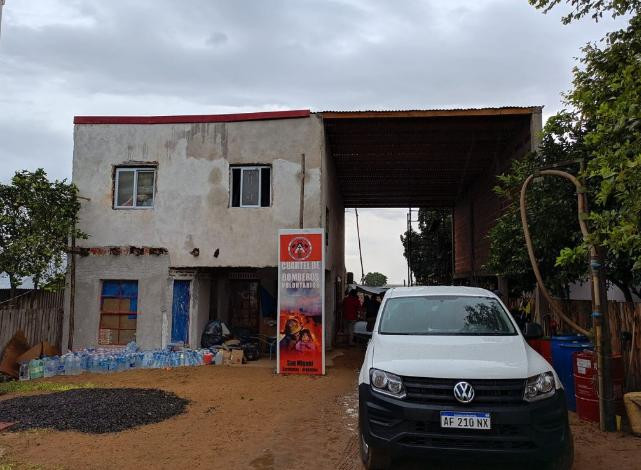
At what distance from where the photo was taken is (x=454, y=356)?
4398 millimetres

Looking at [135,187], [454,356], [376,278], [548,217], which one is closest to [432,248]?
[135,187]

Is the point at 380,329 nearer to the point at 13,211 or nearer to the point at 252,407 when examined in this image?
the point at 252,407

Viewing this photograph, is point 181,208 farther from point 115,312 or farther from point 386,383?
point 386,383

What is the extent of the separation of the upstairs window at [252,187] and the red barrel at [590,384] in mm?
8076

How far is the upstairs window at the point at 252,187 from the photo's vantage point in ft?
40.8

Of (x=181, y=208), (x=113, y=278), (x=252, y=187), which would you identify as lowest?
(x=113, y=278)

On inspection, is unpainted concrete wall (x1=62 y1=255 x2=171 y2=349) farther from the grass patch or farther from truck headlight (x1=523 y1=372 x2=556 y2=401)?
truck headlight (x1=523 y1=372 x2=556 y2=401)

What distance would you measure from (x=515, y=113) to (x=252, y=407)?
9.10 metres

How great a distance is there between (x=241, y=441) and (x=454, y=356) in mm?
3047

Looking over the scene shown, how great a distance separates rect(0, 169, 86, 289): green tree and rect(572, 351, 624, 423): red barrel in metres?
11.0

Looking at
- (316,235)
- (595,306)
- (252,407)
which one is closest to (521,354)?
(595,306)

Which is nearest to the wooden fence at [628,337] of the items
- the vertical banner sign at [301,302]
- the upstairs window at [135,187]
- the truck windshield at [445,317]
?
the truck windshield at [445,317]

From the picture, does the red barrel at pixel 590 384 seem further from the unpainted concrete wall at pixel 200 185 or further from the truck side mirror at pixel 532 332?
the unpainted concrete wall at pixel 200 185

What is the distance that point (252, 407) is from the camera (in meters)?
7.65
